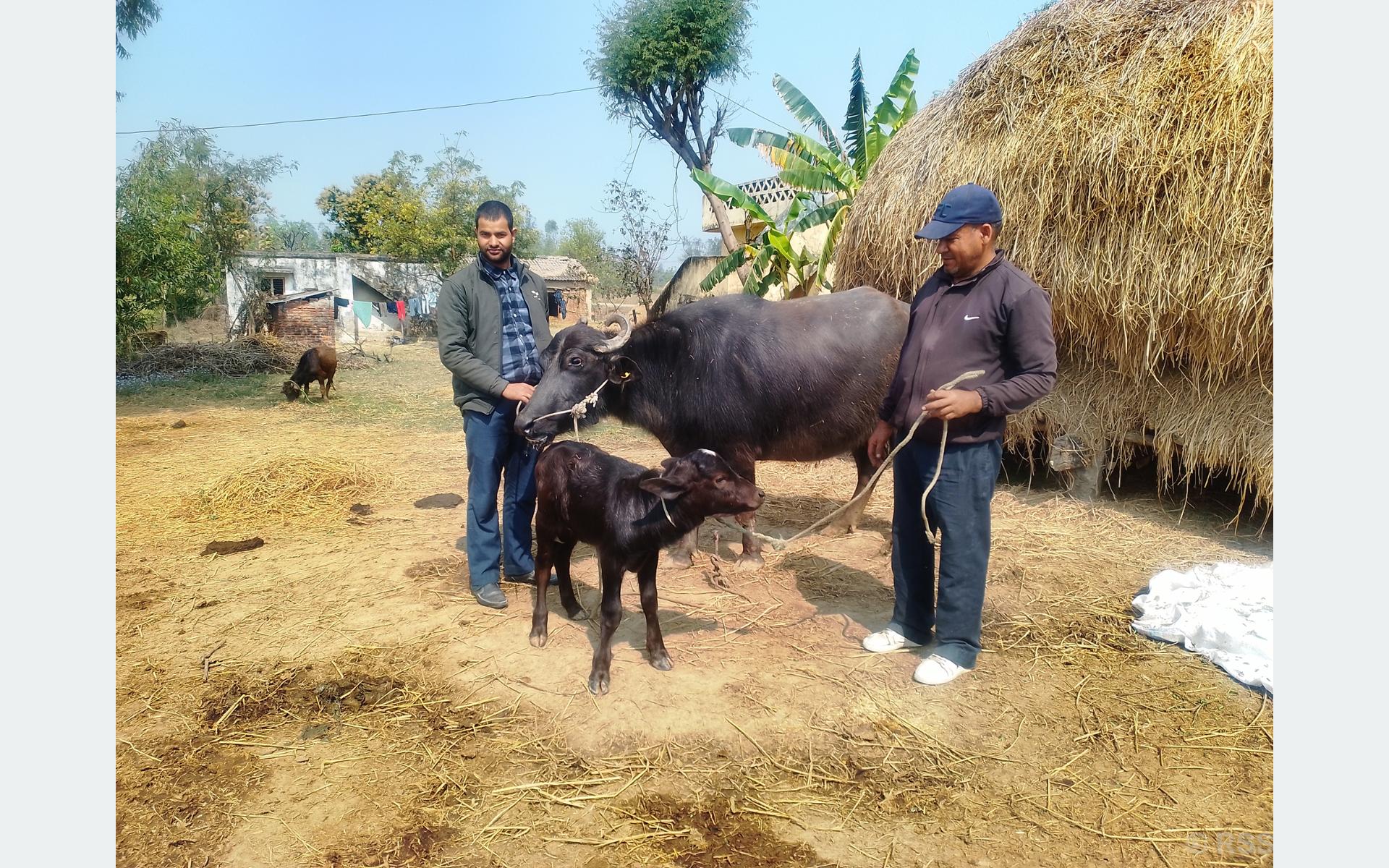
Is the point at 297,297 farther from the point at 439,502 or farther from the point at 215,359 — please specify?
the point at 439,502

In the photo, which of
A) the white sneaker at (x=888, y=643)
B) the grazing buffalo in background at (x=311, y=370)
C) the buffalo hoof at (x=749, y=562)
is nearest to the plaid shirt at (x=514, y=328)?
the buffalo hoof at (x=749, y=562)

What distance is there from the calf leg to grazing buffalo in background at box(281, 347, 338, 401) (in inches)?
418

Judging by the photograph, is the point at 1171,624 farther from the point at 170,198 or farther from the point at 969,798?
the point at 170,198

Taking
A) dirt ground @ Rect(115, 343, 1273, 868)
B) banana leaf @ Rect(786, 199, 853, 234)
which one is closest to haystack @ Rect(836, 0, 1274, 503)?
dirt ground @ Rect(115, 343, 1273, 868)

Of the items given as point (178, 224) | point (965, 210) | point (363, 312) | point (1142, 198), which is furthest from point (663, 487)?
point (363, 312)

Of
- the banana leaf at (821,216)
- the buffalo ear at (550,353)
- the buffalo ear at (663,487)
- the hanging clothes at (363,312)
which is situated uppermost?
the banana leaf at (821,216)

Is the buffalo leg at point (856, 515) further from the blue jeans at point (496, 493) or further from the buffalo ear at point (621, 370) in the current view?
the blue jeans at point (496, 493)

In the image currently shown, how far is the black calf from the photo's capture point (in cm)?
329

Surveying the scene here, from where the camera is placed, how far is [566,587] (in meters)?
4.29

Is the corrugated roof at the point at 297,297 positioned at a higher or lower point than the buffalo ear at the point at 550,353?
higher

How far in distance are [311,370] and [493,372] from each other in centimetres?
1028

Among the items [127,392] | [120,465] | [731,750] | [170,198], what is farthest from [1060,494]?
[170,198]

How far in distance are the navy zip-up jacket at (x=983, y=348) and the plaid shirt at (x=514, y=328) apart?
2289 millimetres

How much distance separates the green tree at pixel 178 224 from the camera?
45.6ft
